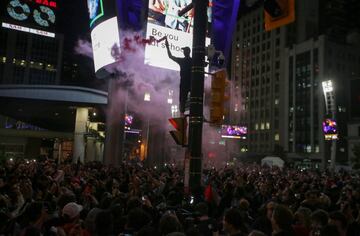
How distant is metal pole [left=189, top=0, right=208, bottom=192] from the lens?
23.5 feet

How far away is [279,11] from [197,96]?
83.4 inches

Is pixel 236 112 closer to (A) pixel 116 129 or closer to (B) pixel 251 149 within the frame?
(B) pixel 251 149

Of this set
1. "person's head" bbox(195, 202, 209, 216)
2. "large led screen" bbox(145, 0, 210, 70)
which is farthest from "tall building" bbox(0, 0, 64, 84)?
"person's head" bbox(195, 202, 209, 216)

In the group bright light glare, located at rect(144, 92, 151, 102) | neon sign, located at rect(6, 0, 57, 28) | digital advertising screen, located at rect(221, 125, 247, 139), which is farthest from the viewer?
neon sign, located at rect(6, 0, 57, 28)

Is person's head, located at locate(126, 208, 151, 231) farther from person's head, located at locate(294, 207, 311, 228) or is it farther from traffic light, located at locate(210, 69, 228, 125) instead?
person's head, located at locate(294, 207, 311, 228)

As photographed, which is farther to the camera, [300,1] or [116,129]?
[300,1]

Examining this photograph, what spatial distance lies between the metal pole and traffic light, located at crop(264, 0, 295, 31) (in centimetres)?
141

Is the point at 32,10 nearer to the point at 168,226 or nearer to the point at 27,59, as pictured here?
the point at 27,59

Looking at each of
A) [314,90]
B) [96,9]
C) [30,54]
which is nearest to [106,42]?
[96,9]

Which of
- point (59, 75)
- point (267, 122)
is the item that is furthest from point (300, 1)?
point (59, 75)

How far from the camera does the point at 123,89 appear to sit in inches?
1196

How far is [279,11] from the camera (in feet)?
21.4

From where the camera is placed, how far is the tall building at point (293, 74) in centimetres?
9456

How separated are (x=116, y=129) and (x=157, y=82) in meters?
5.97
